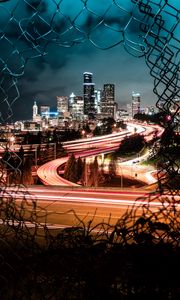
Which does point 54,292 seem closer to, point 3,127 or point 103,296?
point 103,296

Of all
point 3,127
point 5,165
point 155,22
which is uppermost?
point 155,22

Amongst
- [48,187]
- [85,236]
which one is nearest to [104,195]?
[48,187]

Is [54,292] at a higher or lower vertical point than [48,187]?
higher

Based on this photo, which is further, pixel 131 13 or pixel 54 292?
pixel 54 292

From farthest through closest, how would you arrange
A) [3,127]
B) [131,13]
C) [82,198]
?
[82,198]
[3,127]
[131,13]

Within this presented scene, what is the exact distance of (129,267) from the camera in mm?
1276

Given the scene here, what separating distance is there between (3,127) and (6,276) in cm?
52

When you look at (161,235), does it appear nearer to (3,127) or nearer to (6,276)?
(6,276)

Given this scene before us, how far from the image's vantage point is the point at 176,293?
47.6 inches

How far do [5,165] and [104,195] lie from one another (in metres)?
8.61

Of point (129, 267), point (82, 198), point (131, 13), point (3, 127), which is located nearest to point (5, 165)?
point (3, 127)

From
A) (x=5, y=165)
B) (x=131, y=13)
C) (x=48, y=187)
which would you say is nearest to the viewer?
(x=131, y=13)

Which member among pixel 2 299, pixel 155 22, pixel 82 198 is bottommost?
pixel 82 198

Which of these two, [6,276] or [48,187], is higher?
[6,276]
